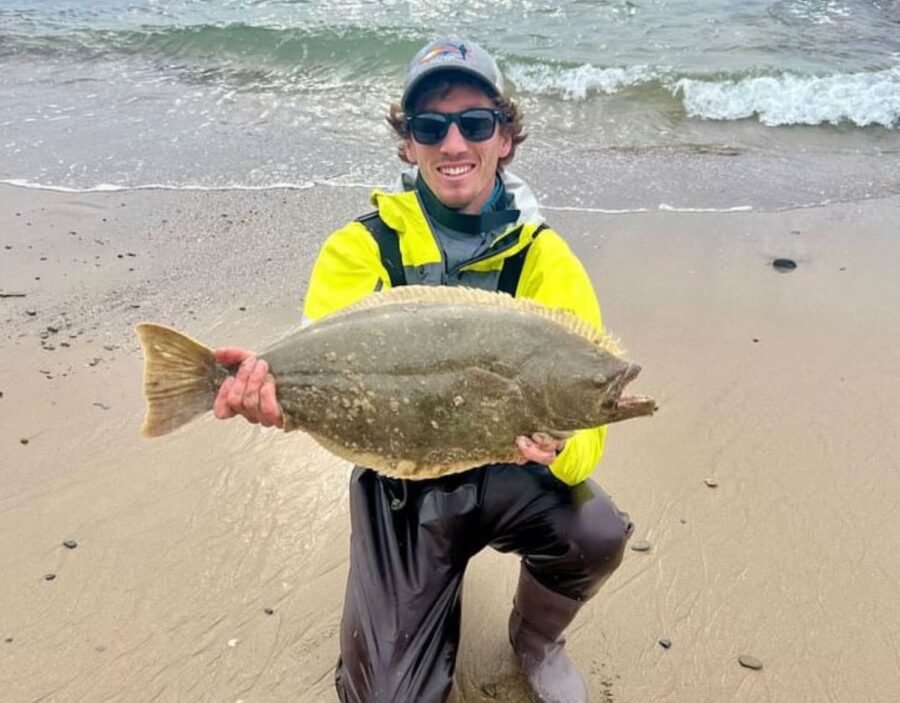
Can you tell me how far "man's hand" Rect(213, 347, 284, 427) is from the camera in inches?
101

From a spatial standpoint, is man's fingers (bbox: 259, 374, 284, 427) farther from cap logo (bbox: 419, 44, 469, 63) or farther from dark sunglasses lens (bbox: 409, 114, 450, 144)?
cap logo (bbox: 419, 44, 469, 63)

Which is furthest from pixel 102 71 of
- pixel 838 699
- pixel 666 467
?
pixel 838 699

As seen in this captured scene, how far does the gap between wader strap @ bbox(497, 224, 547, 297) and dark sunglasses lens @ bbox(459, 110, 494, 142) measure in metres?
0.43

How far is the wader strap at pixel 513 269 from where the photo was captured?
323 cm

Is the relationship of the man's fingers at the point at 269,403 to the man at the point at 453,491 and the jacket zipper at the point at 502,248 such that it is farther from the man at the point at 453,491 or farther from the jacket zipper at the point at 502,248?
the jacket zipper at the point at 502,248

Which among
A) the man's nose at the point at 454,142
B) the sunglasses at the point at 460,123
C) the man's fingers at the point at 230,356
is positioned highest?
the sunglasses at the point at 460,123

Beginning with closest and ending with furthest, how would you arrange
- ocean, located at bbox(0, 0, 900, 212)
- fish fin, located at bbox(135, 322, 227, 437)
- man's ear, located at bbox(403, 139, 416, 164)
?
fish fin, located at bbox(135, 322, 227, 437) < man's ear, located at bbox(403, 139, 416, 164) < ocean, located at bbox(0, 0, 900, 212)

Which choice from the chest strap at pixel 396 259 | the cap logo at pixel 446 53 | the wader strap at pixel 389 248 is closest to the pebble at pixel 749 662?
the chest strap at pixel 396 259

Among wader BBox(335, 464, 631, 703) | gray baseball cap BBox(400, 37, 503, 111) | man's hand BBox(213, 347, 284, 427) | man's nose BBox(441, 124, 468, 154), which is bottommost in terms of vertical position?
wader BBox(335, 464, 631, 703)

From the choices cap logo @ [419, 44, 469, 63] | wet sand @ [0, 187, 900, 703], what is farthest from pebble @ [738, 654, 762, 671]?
cap logo @ [419, 44, 469, 63]

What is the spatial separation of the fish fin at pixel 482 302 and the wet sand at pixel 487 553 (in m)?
1.68

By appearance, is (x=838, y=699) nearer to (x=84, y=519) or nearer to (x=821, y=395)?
(x=821, y=395)

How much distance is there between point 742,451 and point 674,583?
1.11m

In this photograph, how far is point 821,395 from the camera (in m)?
5.00
